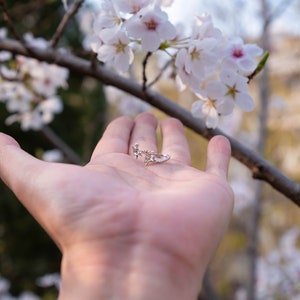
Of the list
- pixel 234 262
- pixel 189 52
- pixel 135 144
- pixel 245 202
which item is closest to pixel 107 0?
pixel 189 52

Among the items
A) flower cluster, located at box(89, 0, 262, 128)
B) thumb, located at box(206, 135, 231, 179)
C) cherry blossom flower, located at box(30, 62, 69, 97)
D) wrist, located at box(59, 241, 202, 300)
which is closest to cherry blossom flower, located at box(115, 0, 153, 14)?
flower cluster, located at box(89, 0, 262, 128)

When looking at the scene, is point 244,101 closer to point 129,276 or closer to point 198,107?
point 198,107

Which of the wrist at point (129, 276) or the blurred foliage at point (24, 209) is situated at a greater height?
the wrist at point (129, 276)

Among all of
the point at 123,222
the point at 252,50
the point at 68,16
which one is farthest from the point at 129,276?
the point at 68,16

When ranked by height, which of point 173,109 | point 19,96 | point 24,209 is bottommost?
point 24,209

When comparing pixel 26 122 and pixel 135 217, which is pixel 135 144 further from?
pixel 26 122

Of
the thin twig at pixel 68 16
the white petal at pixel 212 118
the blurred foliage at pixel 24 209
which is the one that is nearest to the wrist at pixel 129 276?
the white petal at pixel 212 118

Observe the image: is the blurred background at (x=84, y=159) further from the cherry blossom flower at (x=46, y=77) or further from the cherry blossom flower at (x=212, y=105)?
the cherry blossom flower at (x=212, y=105)
